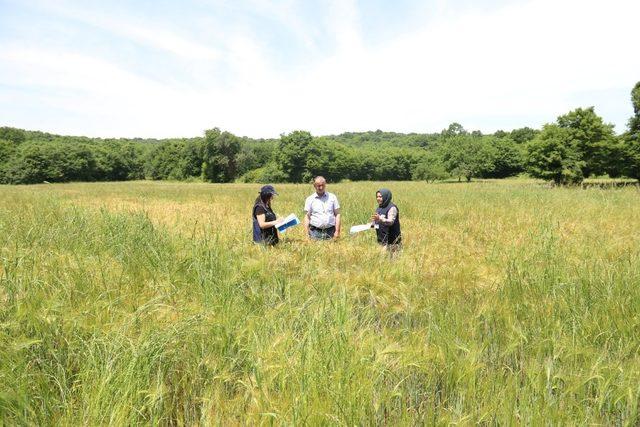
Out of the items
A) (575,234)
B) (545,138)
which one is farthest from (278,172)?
(575,234)

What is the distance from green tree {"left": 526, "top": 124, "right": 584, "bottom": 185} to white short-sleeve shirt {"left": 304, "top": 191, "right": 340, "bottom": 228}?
129 feet

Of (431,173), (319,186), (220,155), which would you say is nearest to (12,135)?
(220,155)

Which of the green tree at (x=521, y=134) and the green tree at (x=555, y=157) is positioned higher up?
the green tree at (x=521, y=134)

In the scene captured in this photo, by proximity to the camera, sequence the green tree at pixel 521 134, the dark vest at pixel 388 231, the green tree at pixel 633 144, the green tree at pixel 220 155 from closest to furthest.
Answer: the dark vest at pixel 388 231 → the green tree at pixel 633 144 → the green tree at pixel 220 155 → the green tree at pixel 521 134

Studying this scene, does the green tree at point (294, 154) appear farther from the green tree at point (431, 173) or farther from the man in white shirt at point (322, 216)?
the man in white shirt at point (322, 216)

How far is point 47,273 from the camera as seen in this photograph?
3146 millimetres

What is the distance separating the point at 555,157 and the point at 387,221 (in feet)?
136

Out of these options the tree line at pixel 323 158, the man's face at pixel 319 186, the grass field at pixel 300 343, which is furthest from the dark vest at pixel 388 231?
the tree line at pixel 323 158

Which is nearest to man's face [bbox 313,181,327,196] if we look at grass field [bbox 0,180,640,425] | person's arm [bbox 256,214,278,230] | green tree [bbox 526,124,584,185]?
person's arm [bbox 256,214,278,230]

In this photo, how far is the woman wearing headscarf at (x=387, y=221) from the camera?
6043mm

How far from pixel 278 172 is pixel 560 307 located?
259ft

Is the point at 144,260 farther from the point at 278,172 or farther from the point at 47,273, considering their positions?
the point at 278,172

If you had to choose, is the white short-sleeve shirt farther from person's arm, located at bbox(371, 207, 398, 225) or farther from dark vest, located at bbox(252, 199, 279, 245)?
dark vest, located at bbox(252, 199, 279, 245)

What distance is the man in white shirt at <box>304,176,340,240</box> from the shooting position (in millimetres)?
6562
